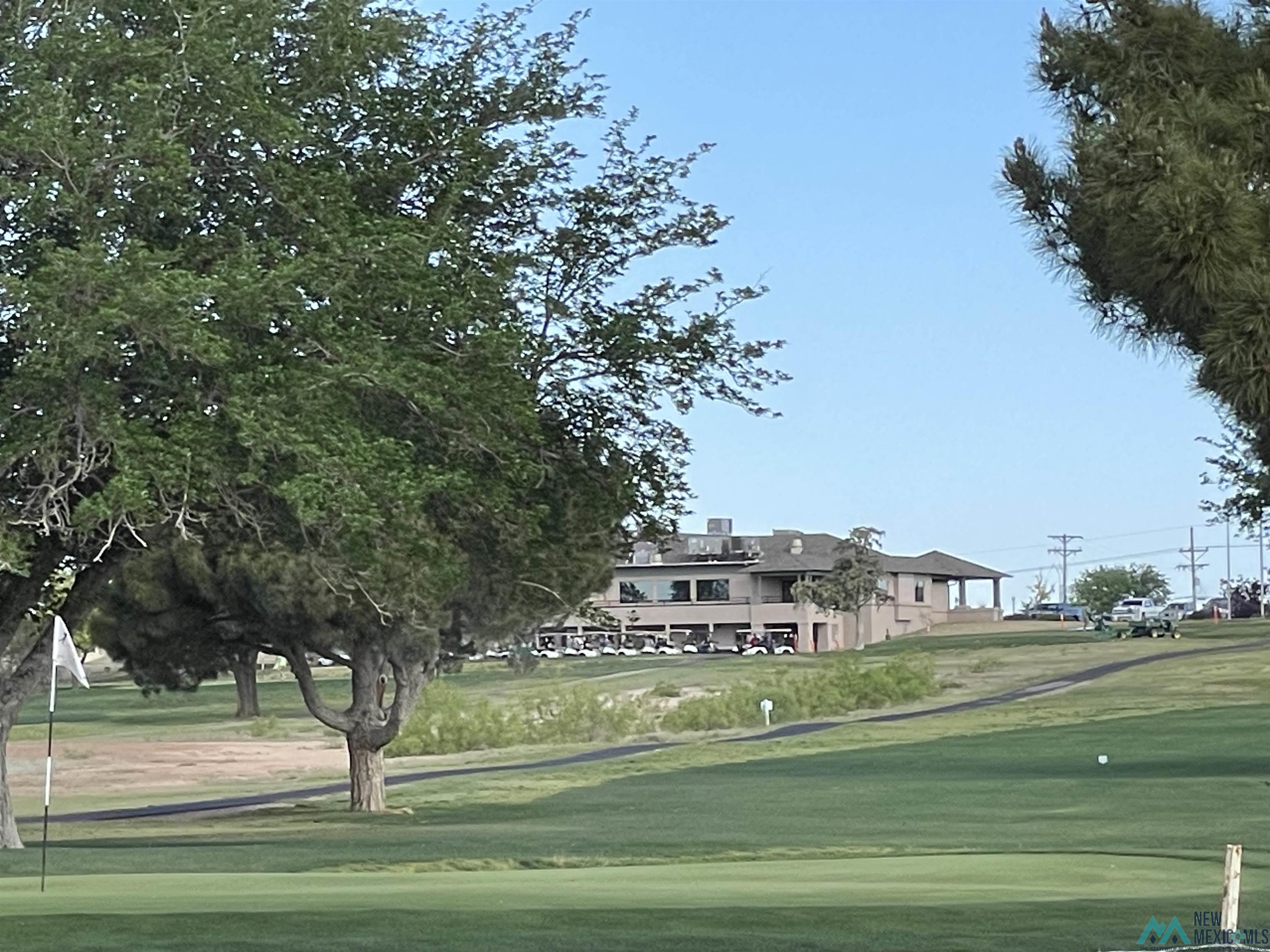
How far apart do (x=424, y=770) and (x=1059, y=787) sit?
1033 inches

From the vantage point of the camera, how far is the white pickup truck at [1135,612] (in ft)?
466

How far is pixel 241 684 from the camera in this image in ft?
333

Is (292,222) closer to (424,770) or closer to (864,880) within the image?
(864,880)

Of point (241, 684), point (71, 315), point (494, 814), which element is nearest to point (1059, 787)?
point (494, 814)

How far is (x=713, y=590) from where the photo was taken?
154500 millimetres

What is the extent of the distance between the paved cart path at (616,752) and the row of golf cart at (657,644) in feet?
150

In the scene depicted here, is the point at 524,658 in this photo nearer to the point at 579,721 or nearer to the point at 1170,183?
the point at 579,721

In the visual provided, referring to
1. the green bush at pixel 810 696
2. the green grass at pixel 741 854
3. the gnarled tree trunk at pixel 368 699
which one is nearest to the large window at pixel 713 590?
the green bush at pixel 810 696

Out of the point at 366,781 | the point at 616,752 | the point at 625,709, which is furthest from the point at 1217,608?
the point at 366,781

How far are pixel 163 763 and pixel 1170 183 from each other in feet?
213

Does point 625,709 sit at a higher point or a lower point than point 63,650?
lower

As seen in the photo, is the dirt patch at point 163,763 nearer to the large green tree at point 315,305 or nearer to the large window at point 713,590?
the large green tree at point 315,305

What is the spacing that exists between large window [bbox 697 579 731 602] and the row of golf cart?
9.19 ft

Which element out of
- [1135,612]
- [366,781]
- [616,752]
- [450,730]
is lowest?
[616,752]
